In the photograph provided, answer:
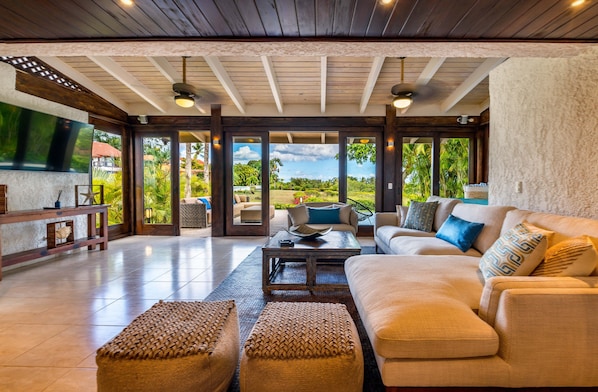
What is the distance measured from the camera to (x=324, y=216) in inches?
196

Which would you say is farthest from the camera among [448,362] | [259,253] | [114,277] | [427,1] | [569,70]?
[259,253]

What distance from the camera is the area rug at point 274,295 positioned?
1.90 metres

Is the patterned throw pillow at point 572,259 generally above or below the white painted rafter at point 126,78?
below

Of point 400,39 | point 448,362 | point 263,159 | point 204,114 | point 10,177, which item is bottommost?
point 448,362

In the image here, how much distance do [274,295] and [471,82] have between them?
4765mm

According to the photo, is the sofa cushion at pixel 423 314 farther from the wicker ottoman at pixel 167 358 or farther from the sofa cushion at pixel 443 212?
the sofa cushion at pixel 443 212

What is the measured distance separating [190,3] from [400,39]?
1.57m

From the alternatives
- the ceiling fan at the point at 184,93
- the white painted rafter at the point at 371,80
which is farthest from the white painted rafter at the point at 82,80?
the white painted rafter at the point at 371,80

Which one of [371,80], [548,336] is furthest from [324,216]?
[548,336]

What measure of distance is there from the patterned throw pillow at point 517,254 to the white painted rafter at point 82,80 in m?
6.31

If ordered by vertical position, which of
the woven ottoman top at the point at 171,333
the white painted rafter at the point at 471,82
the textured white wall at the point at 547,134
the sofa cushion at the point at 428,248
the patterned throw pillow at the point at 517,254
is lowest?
the woven ottoman top at the point at 171,333

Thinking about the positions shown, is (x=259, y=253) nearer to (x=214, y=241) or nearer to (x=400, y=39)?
(x=214, y=241)

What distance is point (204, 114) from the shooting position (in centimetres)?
653

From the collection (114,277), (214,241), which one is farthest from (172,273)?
(214,241)
